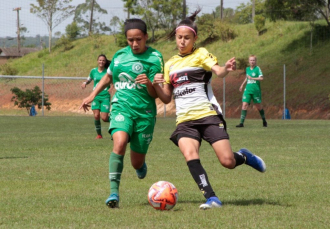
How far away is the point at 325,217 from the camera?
4914 mm

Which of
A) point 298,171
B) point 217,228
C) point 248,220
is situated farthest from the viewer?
point 298,171

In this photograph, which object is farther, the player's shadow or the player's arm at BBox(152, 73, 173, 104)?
the player's shadow

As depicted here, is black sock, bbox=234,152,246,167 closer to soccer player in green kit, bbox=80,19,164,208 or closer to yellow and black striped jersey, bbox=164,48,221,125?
yellow and black striped jersey, bbox=164,48,221,125

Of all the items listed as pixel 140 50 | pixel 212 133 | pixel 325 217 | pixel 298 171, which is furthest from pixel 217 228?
pixel 298 171

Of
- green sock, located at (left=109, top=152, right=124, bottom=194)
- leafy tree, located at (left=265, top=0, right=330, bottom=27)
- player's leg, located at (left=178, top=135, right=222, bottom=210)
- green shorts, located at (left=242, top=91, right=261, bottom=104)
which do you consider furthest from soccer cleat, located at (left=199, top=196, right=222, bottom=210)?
leafy tree, located at (left=265, top=0, right=330, bottom=27)

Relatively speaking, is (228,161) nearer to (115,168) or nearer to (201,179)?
(201,179)

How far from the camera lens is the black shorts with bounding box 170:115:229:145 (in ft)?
18.9

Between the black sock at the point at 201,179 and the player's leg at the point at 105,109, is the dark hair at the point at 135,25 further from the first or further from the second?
the player's leg at the point at 105,109

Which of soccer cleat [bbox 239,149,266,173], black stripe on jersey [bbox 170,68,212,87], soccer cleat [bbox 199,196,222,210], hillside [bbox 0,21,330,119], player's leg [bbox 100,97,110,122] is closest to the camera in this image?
soccer cleat [bbox 199,196,222,210]

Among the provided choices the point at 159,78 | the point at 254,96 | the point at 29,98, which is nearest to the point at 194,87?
the point at 159,78

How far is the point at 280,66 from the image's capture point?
124 ft

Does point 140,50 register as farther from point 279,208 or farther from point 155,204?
point 279,208

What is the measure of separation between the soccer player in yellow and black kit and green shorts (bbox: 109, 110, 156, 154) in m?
0.30

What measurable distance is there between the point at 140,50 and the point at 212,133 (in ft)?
3.72
